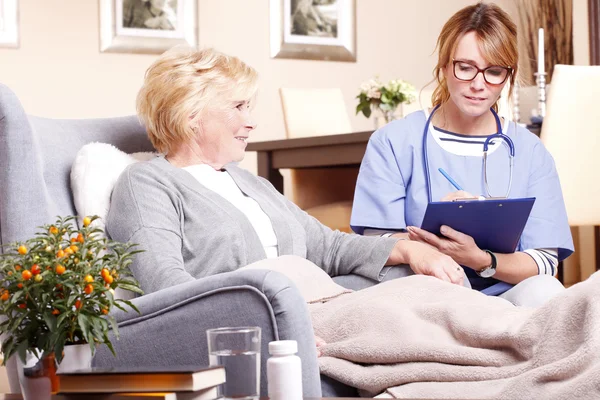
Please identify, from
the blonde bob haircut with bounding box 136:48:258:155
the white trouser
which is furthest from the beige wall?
the white trouser

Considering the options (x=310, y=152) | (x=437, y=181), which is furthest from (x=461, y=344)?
(x=310, y=152)

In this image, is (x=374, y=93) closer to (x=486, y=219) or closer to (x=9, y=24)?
(x=9, y=24)

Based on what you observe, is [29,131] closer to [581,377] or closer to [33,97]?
[581,377]

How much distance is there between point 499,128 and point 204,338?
1.14 metres

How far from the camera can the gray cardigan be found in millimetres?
1697

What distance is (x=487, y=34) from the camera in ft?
7.09

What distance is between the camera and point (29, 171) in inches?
62.3

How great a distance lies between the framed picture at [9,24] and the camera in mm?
4844

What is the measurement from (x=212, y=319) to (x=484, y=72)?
1.09 meters

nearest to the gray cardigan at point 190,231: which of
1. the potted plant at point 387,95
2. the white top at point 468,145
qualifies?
the white top at point 468,145

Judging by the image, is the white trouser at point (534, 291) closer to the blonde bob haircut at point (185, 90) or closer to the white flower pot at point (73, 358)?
the blonde bob haircut at point (185, 90)

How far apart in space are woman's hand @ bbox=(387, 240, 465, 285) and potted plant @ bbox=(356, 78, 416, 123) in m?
2.62

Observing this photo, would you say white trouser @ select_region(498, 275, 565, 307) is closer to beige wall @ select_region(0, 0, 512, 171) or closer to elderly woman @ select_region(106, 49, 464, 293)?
elderly woman @ select_region(106, 49, 464, 293)

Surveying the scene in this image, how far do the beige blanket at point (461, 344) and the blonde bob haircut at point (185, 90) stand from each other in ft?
1.93
